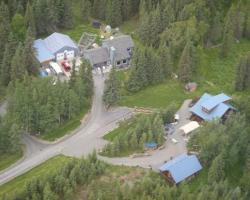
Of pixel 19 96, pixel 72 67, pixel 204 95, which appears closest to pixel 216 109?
pixel 204 95

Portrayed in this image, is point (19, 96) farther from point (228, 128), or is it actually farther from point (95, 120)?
point (228, 128)

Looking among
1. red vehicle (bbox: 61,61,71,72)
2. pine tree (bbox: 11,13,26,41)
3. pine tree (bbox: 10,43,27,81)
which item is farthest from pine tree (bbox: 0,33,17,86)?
red vehicle (bbox: 61,61,71,72)

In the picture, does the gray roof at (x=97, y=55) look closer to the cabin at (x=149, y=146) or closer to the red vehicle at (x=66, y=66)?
the red vehicle at (x=66, y=66)

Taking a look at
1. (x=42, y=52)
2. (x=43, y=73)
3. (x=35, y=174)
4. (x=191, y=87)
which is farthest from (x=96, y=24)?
(x=35, y=174)

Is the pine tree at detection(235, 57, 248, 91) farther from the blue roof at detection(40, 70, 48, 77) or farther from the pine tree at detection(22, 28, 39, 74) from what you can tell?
the pine tree at detection(22, 28, 39, 74)

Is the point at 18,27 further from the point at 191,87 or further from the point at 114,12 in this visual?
the point at 191,87

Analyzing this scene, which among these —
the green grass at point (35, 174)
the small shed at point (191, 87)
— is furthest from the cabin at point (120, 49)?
the green grass at point (35, 174)
